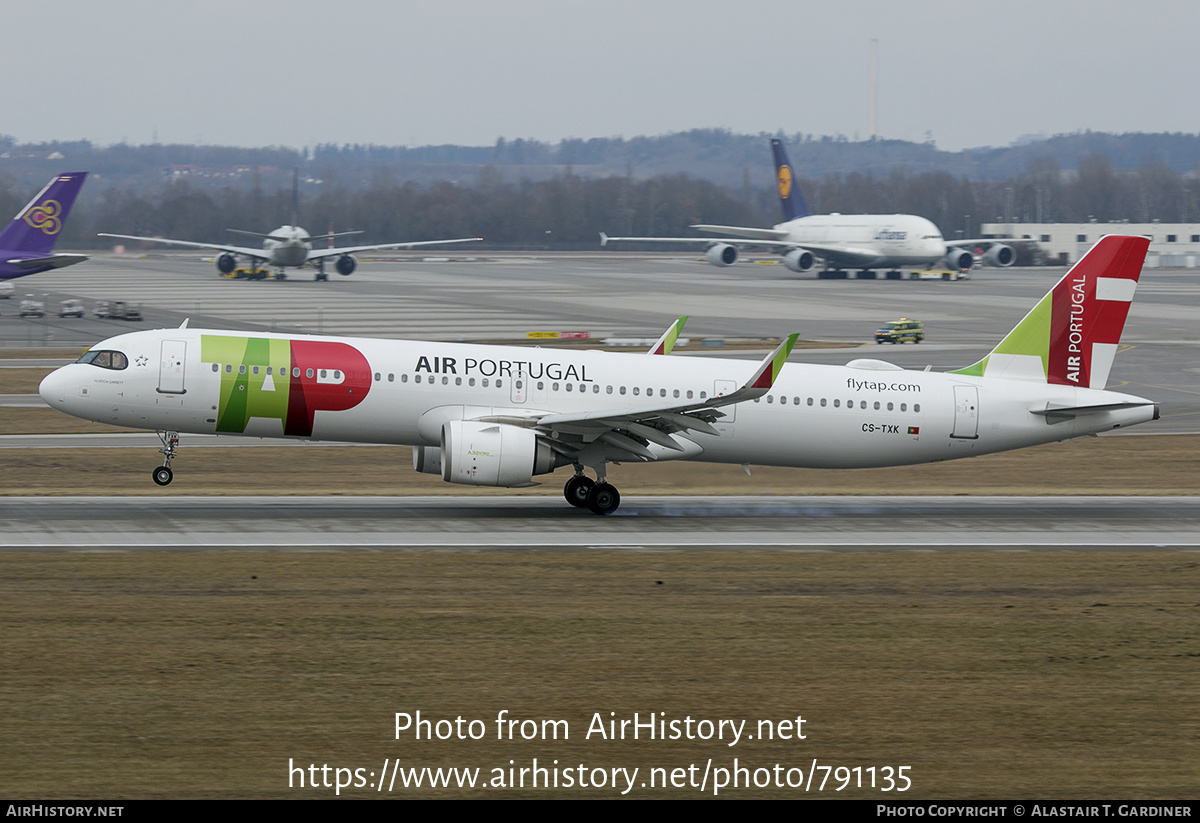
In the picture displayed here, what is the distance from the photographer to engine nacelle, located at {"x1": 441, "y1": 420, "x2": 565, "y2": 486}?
31.6 meters

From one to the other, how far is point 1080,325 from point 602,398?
1321cm

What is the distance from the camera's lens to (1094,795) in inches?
584

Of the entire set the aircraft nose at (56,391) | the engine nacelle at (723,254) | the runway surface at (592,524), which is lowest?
the runway surface at (592,524)

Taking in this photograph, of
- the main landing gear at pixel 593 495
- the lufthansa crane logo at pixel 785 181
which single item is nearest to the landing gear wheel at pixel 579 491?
the main landing gear at pixel 593 495

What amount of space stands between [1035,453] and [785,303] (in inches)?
2694

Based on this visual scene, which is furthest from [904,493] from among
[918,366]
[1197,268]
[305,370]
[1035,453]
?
[1197,268]

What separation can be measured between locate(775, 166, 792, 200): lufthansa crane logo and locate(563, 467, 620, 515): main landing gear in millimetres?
119291

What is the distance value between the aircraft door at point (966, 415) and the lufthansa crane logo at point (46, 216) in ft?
216

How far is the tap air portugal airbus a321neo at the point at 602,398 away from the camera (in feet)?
107

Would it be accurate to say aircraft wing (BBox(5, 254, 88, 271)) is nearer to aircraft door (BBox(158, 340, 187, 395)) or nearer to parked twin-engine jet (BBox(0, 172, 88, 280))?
parked twin-engine jet (BBox(0, 172, 88, 280))

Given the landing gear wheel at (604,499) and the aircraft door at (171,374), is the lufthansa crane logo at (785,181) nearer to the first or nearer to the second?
the landing gear wheel at (604,499)

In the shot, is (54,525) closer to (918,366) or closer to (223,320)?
(918,366)

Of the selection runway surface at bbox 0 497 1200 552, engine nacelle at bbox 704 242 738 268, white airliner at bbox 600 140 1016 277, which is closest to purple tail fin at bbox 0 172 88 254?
runway surface at bbox 0 497 1200 552

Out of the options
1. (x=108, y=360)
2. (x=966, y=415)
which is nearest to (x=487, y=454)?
(x=108, y=360)
